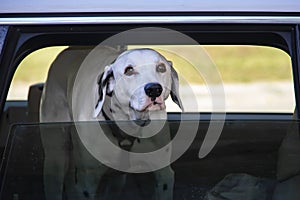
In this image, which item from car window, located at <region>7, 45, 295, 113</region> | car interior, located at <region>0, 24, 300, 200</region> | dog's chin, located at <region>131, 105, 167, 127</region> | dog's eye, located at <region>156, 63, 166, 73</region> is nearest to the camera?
car interior, located at <region>0, 24, 300, 200</region>

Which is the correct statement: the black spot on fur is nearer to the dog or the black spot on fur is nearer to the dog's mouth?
the dog

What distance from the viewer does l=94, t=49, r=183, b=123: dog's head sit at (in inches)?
119

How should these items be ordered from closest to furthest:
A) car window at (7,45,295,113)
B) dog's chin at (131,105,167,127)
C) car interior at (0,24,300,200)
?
1. car interior at (0,24,300,200)
2. dog's chin at (131,105,167,127)
3. car window at (7,45,295,113)

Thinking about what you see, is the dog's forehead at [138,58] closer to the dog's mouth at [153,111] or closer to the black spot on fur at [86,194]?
the dog's mouth at [153,111]

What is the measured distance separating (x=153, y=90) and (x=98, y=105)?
26 centimetres

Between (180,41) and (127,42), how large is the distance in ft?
0.62

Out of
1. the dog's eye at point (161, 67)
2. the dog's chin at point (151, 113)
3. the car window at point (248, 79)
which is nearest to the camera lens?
the dog's chin at point (151, 113)

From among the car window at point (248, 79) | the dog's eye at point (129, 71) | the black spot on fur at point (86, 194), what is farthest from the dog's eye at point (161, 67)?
the car window at point (248, 79)

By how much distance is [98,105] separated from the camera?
10.3ft

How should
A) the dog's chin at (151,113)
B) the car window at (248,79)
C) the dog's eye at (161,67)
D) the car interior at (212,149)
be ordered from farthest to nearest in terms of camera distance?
the car window at (248,79)
the dog's eye at (161,67)
the dog's chin at (151,113)
the car interior at (212,149)

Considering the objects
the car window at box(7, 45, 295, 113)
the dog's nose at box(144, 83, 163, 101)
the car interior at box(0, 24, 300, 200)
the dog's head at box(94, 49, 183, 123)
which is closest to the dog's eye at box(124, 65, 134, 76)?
the dog's head at box(94, 49, 183, 123)

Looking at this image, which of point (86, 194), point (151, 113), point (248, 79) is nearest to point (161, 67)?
point (151, 113)

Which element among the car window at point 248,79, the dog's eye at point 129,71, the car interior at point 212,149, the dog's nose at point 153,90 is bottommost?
the car interior at point 212,149

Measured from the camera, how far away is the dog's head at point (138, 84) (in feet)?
9.94
